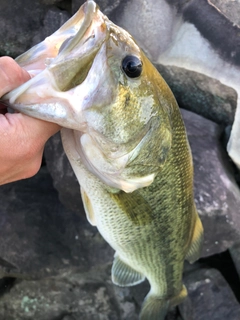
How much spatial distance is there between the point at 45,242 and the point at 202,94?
3.86 ft

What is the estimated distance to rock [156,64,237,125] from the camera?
2064 millimetres

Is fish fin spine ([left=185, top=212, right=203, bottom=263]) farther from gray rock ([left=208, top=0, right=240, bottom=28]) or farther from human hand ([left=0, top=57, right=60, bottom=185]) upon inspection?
gray rock ([left=208, top=0, right=240, bottom=28])

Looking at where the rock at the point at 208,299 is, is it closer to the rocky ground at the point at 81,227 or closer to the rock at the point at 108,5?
the rocky ground at the point at 81,227

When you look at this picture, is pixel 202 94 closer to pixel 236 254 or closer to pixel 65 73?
pixel 236 254

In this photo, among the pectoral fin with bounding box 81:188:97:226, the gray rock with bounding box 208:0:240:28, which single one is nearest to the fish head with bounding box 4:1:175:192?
the pectoral fin with bounding box 81:188:97:226

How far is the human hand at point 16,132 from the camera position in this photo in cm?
93

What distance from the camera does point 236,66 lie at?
A: 1.95 meters

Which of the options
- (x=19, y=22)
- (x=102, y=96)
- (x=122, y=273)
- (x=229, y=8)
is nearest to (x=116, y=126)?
(x=102, y=96)

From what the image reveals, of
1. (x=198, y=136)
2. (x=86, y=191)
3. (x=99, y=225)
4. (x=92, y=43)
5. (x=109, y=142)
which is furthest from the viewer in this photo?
(x=198, y=136)

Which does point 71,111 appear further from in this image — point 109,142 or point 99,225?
Result: point 99,225

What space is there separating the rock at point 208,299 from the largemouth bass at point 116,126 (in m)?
0.76

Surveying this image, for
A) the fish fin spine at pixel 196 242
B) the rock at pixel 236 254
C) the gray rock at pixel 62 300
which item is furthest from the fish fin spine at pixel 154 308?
the rock at pixel 236 254

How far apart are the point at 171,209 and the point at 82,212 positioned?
79 centimetres

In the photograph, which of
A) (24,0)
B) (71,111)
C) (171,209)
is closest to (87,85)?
(71,111)
